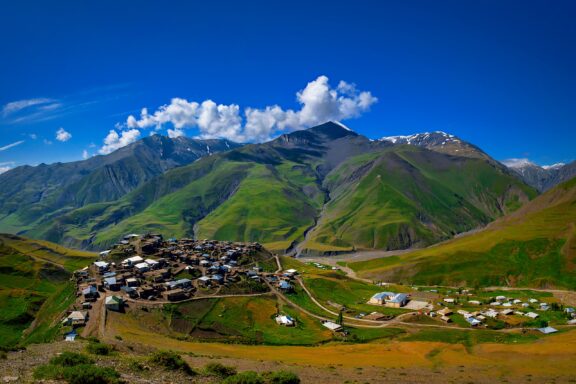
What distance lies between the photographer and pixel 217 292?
104 m

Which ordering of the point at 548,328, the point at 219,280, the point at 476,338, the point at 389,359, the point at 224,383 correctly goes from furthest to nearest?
the point at 219,280, the point at 548,328, the point at 476,338, the point at 389,359, the point at 224,383

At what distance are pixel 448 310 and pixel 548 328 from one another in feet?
79.9

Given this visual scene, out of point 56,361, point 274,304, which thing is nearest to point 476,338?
point 274,304

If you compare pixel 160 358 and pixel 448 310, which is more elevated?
pixel 160 358

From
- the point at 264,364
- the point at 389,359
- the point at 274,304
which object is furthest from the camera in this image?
the point at 274,304

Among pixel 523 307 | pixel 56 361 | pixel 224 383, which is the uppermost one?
pixel 56 361

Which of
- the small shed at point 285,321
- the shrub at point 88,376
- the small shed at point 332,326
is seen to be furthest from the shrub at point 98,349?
the small shed at point 332,326

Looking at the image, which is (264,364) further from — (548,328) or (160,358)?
(548,328)

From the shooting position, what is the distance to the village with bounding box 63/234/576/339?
91.2 m

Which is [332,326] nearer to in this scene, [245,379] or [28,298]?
[245,379]

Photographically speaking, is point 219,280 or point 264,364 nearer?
point 264,364

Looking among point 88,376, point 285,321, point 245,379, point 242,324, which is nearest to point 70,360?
point 88,376

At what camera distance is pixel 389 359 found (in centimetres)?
6047

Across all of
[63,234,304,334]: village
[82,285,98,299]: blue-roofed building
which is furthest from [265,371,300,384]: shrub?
[82,285,98,299]: blue-roofed building
